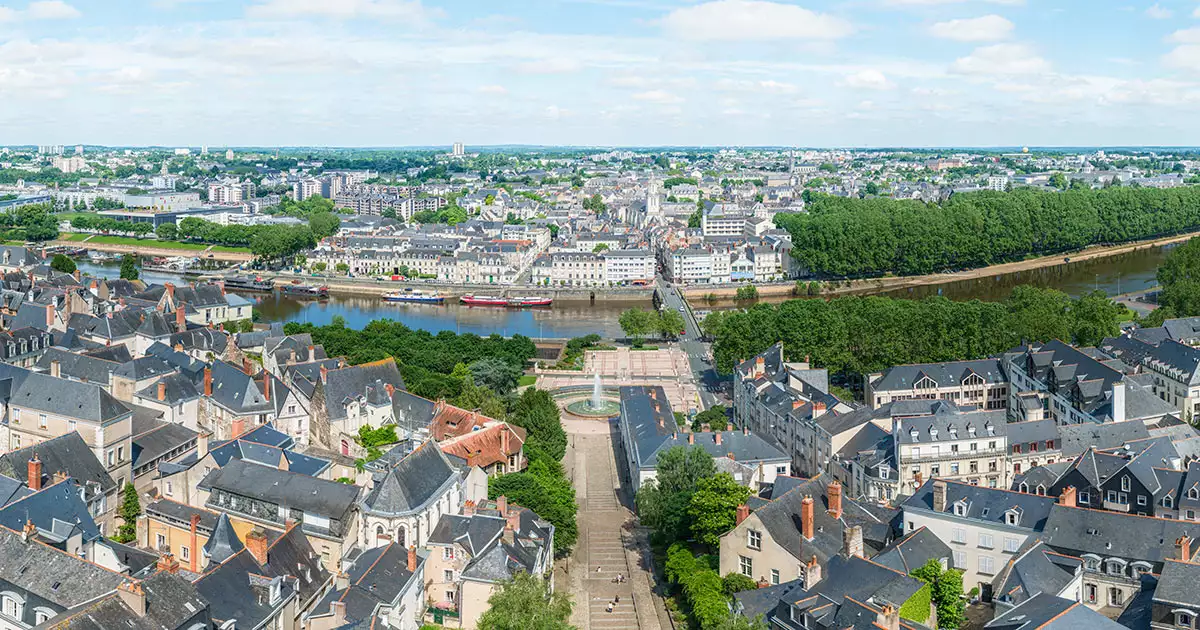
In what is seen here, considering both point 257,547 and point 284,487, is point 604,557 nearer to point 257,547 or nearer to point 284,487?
point 284,487

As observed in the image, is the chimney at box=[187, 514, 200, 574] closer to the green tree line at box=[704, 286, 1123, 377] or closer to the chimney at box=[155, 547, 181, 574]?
the chimney at box=[155, 547, 181, 574]

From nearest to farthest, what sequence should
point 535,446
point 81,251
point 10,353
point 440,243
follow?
point 535,446 → point 10,353 → point 440,243 → point 81,251

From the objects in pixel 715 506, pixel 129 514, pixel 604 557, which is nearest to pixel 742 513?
pixel 715 506

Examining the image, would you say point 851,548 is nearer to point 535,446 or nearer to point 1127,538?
point 1127,538

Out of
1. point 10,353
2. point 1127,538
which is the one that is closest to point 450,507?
point 1127,538

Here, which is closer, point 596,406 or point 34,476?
point 34,476

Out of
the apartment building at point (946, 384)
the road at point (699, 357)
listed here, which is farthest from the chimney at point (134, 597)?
the road at point (699, 357)

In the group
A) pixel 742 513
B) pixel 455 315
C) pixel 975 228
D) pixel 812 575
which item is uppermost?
pixel 975 228
